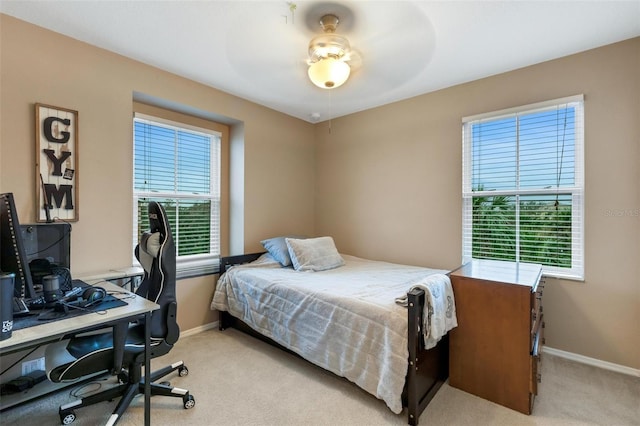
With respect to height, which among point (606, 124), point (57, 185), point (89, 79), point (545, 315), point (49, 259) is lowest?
Result: point (545, 315)

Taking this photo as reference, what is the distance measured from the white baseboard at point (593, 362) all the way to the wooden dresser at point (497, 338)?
2.23ft

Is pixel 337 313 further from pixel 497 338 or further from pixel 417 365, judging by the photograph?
pixel 497 338

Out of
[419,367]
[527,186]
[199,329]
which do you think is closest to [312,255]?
[199,329]

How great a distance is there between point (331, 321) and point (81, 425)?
157cm

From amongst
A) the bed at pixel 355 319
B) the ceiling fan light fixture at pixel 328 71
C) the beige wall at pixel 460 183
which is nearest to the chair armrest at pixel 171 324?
the bed at pixel 355 319

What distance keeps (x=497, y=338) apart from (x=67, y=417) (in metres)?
2.63

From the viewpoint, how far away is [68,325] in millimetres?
1359

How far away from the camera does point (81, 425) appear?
5.61ft

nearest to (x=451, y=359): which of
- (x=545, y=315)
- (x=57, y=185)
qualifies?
(x=545, y=315)

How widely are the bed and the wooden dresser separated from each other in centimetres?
11

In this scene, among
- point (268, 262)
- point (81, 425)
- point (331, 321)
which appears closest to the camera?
point (81, 425)

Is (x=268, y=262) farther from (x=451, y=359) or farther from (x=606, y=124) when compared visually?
(x=606, y=124)

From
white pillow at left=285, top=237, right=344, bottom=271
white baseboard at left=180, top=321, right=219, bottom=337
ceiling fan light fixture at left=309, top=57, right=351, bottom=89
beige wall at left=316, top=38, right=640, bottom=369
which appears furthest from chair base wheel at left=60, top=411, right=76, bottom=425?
beige wall at left=316, top=38, right=640, bottom=369

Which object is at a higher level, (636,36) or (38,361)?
(636,36)
